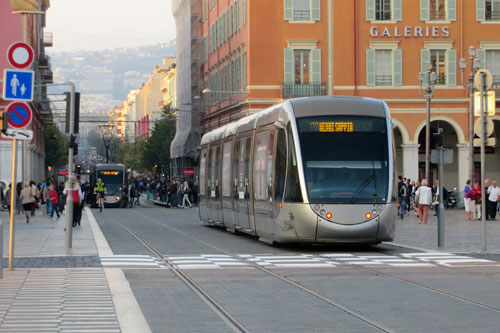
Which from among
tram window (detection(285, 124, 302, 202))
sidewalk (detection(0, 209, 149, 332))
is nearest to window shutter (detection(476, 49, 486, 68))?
tram window (detection(285, 124, 302, 202))

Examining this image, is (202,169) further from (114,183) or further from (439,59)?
(114,183)

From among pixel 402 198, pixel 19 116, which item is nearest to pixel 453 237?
Answer: pixel 19 116

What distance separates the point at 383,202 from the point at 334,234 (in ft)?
4.08

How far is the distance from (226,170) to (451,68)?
33481 millimetres

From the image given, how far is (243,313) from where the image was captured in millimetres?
12336

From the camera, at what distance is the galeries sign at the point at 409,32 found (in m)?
62.6

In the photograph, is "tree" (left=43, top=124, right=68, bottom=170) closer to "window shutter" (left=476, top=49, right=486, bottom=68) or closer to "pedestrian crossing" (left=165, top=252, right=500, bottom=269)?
"window shutter" (left=476, top=49, right=486, bottom=68)

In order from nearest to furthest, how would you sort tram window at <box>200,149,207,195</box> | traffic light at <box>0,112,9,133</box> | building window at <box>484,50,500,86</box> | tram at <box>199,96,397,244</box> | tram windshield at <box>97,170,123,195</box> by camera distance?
traffic light at <box>0,112,9,133</box> → tram at <box>199,96,397,244</box> → tram window at <box>200,149,207,195</box> → building window at <box>484,50,500,86</box> → tram windshield at <box>97,170,123,195</box>

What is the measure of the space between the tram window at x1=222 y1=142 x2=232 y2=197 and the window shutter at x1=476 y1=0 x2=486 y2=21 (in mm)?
34049

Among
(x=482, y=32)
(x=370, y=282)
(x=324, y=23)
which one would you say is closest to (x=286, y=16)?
(x=324, y=23)

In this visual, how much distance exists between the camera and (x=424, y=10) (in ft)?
206

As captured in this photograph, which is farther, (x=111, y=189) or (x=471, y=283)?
(x=111, y=189)

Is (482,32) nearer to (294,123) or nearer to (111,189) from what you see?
(111,189)

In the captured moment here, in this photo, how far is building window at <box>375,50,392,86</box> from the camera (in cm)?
6269
